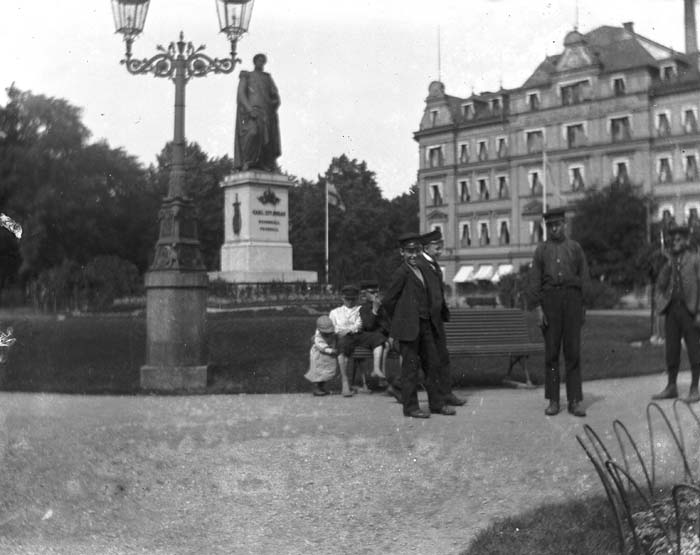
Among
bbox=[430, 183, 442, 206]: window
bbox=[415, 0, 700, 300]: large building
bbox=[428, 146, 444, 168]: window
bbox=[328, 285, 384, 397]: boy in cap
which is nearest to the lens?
bbox=[415, 0, 700, 300]: large building

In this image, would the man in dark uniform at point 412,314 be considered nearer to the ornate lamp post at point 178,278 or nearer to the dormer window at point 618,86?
the dormer window at point 618,86

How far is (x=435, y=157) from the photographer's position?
8258 millimetres

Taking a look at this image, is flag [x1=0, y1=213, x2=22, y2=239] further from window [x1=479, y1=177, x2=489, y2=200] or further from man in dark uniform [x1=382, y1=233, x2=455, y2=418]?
window [x1=479, y1=177, x2=489, y2=200]

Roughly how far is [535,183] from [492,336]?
2.46 meters

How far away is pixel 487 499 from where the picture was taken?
17.3 ft

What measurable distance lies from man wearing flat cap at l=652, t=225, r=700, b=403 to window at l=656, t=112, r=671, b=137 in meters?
2.19

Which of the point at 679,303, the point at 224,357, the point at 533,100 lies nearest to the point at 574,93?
the point at 533,100

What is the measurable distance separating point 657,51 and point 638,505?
9.08 feet

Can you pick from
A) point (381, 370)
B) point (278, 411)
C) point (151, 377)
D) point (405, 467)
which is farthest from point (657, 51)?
point (151, 377)

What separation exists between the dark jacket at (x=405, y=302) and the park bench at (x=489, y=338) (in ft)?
6.69

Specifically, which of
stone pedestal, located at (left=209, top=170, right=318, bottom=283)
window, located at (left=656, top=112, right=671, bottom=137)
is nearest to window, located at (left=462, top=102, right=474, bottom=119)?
window, located at (left=656, top=112, right=671, bottom=137)

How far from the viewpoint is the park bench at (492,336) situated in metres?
10.5

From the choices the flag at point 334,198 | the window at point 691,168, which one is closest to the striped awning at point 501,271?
the window at point 691,168

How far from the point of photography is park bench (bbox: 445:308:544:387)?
10477 mm
